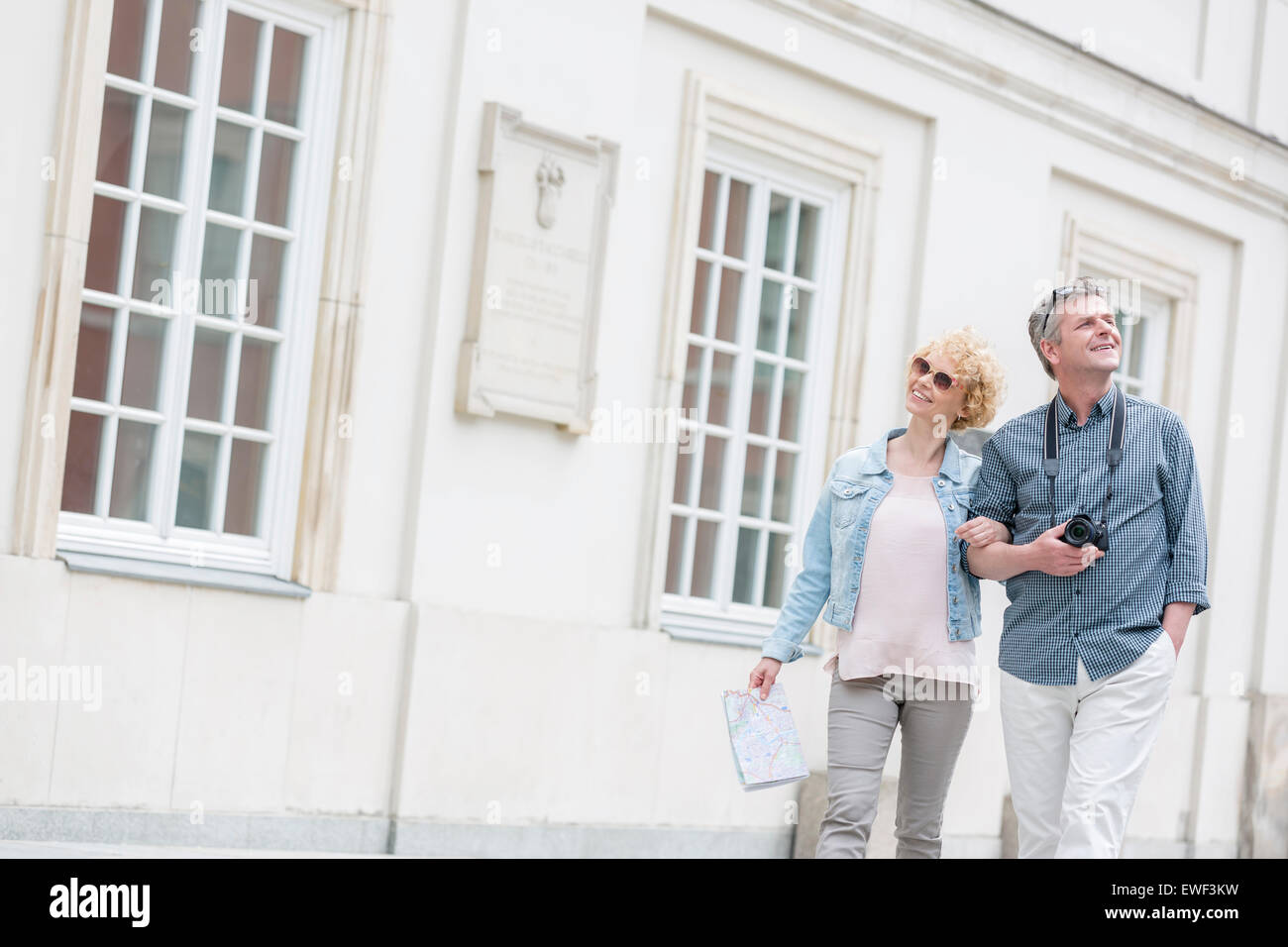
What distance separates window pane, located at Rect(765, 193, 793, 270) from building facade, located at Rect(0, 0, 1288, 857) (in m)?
0.02

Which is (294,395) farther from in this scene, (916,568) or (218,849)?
(916,568)

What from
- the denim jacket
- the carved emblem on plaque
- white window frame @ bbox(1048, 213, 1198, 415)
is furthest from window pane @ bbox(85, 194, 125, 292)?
white window frame @ bbox(1048, 213, 1198, 415)

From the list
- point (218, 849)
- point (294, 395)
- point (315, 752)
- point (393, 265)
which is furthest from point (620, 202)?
point (218, 849)

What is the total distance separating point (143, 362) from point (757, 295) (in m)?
3.79

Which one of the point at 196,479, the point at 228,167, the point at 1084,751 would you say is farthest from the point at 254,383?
the point at 1084,751

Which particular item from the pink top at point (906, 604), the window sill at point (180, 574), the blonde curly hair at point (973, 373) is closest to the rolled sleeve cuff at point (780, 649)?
the pink top at point (906, 604)

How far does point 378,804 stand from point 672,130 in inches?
145

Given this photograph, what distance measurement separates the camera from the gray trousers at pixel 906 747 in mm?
5512

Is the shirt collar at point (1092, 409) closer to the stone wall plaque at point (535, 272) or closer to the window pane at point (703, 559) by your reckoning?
the stone wall plaque at point (535, 272)

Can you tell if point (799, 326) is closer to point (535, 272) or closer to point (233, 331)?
point (535, 272)

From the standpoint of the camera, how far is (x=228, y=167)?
26.7 ft

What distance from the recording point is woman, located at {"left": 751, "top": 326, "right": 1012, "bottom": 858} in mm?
5523

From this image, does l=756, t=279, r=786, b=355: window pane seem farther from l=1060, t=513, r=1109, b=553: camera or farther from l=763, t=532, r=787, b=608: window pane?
l=1060, t=513, r=1109, b=553: camera
